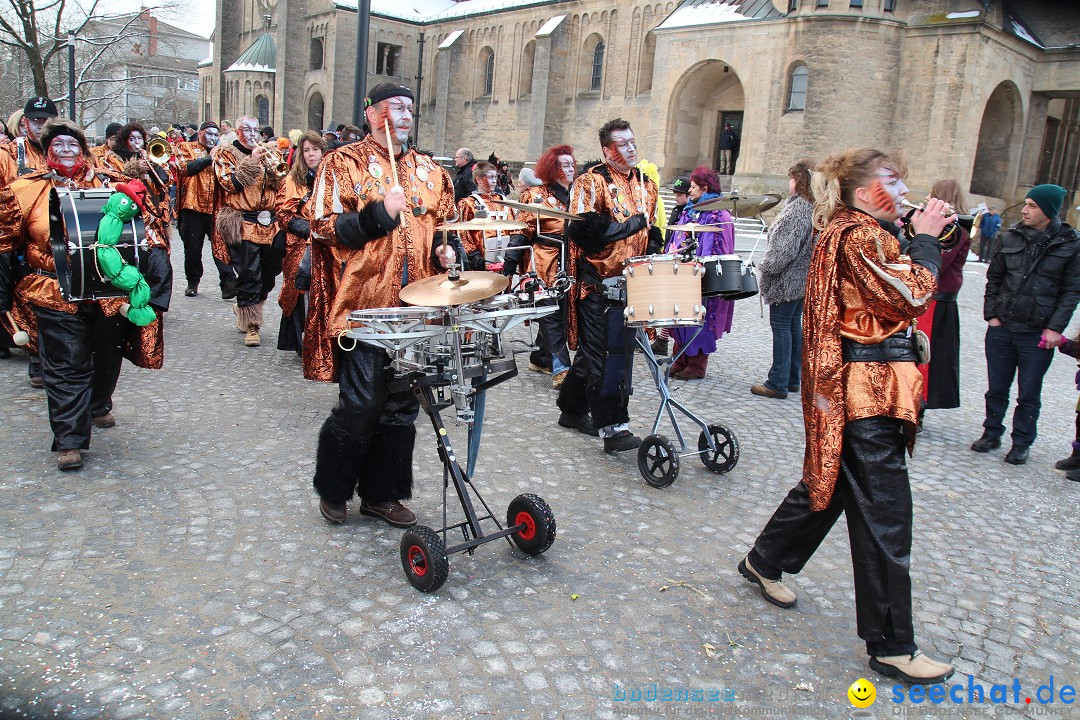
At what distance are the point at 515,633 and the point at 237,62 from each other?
59.5 m

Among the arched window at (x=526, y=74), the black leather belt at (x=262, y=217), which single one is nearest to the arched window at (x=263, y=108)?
the arched window at (x=526, y=74)

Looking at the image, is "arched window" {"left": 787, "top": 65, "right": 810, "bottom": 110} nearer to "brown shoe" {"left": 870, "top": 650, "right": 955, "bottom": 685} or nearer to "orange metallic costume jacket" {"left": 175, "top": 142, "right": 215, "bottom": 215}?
"orange metallic costume jacket" {"left": 175, "top": 142, "right": 215, "bottom": 215}

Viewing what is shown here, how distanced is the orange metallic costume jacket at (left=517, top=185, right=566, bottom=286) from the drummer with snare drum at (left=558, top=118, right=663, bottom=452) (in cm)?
176

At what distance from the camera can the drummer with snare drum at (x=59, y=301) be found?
15.5 ft

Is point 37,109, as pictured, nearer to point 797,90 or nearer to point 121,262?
point 121,262

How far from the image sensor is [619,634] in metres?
3.34

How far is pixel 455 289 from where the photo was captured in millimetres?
3311

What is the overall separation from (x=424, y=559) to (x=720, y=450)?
257 cm

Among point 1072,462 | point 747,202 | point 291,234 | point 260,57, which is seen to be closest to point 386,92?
point 747,202

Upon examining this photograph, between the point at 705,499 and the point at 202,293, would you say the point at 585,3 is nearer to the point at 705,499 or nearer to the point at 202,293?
the point at 202,293

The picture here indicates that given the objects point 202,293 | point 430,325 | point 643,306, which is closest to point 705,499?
point 643,306

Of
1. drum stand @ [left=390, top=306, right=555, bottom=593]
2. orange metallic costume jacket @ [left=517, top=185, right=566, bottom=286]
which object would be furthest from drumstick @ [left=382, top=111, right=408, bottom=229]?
orange metallic costume jacket @ [left=517, top=185, right=566, bottom=286]

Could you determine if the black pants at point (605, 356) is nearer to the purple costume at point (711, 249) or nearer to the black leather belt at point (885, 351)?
the black leather belt at point (885, 351)

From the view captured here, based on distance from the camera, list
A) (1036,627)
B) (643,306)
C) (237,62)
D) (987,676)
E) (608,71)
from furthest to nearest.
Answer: (237,62) < (608,71) < (643,306) < (1036,627) < (987,676)
